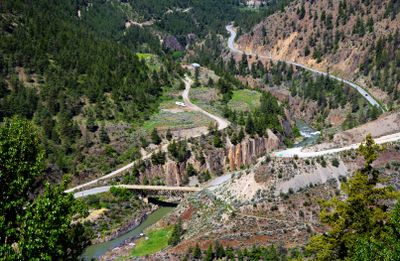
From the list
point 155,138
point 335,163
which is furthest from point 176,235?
point 155,138

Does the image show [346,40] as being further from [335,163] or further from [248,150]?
[335,163]

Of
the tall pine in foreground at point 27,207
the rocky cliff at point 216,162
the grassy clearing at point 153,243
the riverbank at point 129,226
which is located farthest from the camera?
the rocky cliff at point 216,162

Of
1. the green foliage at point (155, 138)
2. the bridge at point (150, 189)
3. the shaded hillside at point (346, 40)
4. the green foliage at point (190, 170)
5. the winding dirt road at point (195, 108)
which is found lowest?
the bridge at point (150, 189)

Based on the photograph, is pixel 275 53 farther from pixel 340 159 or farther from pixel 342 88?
pixel 340 159

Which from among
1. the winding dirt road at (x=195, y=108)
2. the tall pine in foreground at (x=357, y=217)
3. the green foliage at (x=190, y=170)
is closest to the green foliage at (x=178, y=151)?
the green foliage at (x=190, y=170)

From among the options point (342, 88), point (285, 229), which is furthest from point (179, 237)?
point (342, 88)

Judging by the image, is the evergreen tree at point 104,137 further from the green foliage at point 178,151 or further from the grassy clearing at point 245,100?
the grassy clearing at point 245,100
